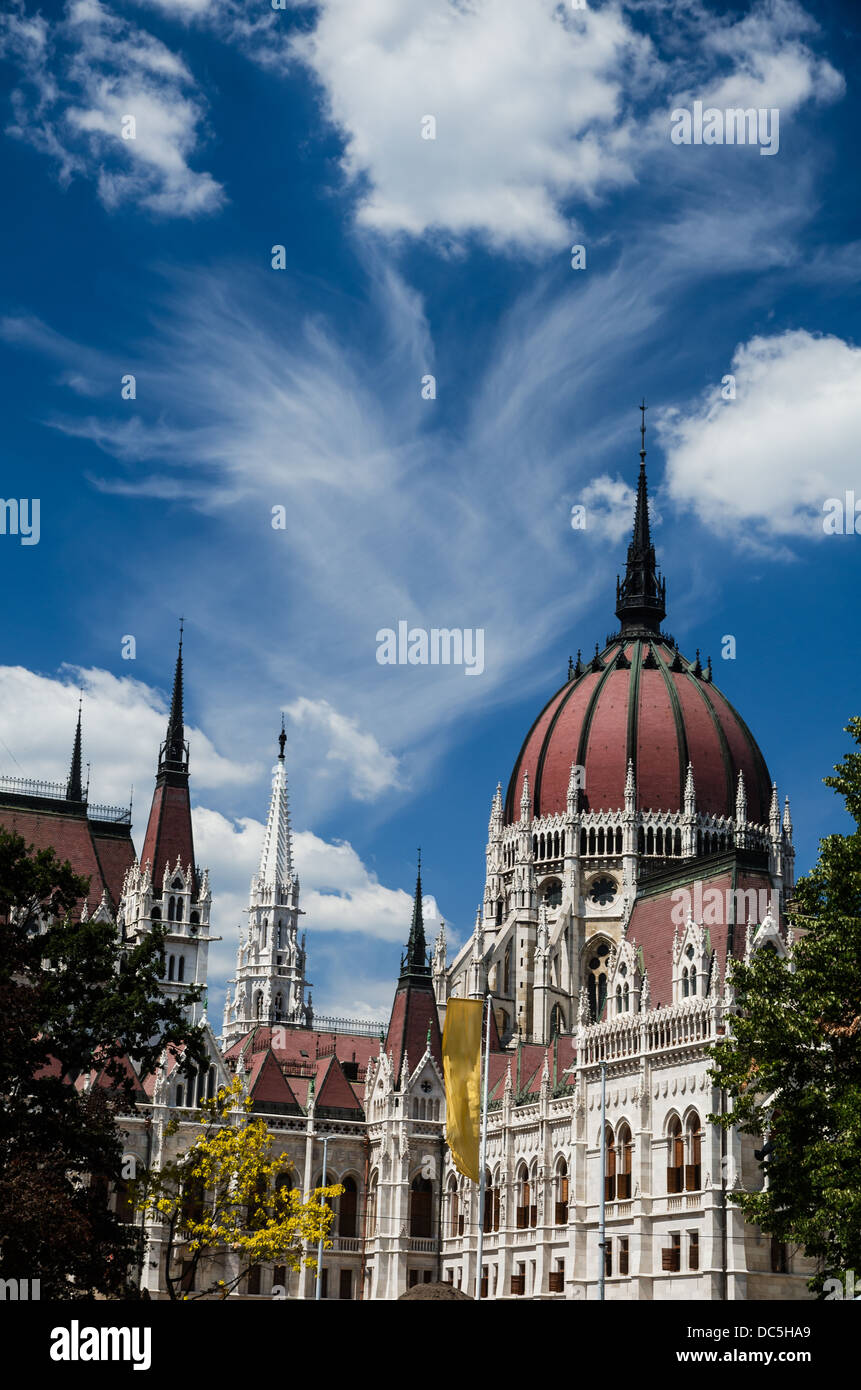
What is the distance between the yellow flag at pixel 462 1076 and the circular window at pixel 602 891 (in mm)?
32292

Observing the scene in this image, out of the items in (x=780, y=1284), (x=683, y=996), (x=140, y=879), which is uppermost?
(x=140, y=879)

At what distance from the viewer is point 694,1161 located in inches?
2470

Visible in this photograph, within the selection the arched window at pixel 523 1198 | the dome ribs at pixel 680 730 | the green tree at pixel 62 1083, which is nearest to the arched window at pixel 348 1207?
the arched window at pixel 523 1198

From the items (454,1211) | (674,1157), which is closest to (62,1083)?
(674,1157)

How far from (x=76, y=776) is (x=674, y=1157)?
48089 millimetres

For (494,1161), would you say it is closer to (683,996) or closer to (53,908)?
(683,996)

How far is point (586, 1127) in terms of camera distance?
71.4 m

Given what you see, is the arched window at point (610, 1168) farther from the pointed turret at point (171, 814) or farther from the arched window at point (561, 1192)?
the pointed turret at point (171, 814)

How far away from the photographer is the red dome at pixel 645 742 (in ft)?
330

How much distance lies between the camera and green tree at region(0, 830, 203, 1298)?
3859cm
